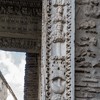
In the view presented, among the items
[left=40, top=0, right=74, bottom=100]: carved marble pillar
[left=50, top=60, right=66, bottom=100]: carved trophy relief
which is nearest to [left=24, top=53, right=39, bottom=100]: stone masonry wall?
[left=40, top=0, right=74, bottom=100]: carved marble pillar

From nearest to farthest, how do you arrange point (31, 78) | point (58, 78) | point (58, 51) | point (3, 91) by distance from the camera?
1. point (58, 78)
2. point (58, 51)
3. point (31, 78)
4. point (3, 91)

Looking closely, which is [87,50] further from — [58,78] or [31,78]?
[31,78]

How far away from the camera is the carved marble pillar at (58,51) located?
4785 millimetres

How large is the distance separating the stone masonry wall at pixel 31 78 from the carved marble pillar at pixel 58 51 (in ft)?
13.1

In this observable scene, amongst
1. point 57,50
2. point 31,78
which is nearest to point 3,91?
point 31,78

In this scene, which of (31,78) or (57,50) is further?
(31,78)

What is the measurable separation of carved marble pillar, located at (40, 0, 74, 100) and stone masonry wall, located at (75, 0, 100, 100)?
95 mm

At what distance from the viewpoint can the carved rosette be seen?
4789mm

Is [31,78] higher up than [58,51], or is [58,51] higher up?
[58,51]

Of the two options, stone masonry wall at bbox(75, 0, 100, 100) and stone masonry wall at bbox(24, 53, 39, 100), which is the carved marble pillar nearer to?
stone masonry wall at bbox(75, 0, 100, 100)

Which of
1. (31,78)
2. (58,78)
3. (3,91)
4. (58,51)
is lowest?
(3,91)

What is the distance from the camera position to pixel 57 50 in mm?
4922

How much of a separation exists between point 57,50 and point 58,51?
0.05ft

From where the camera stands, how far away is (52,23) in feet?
16.5
